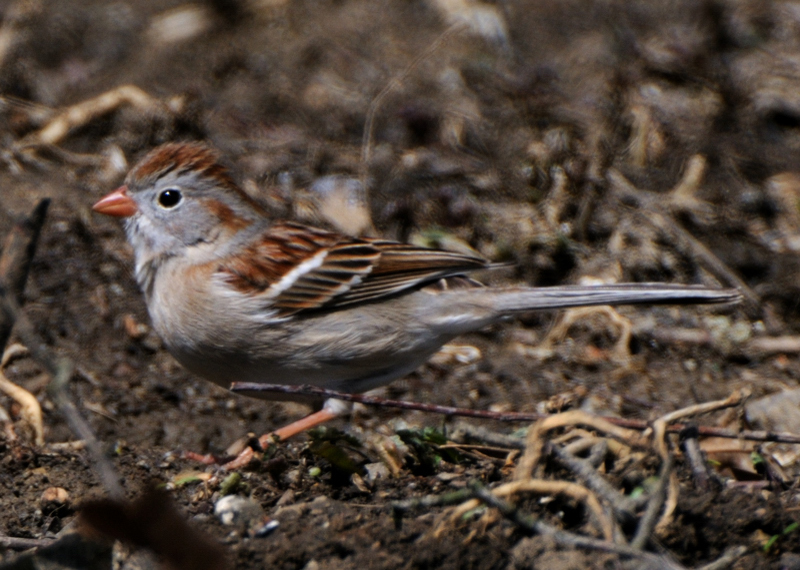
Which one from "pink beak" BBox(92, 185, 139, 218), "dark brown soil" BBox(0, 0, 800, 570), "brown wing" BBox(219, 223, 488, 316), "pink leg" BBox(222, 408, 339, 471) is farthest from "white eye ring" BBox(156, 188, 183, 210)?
"pink leg" BBox(222, 408, 339, 471)

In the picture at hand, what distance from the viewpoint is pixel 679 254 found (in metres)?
5.09

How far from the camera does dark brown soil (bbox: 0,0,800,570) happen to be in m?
2.63

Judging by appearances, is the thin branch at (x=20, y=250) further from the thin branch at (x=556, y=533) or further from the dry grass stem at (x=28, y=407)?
the dry grass stem at (x=28, y=407)

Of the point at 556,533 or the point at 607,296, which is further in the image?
the point at 607,296

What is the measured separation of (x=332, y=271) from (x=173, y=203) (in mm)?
738

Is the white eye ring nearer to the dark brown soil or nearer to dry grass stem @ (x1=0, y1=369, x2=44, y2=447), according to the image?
the dark brown soil

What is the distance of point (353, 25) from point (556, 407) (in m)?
4.98

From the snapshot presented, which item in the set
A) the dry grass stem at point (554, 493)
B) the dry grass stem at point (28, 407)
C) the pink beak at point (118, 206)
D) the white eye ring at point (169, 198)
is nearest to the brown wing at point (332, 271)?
the white eye ring at point (169, 198)

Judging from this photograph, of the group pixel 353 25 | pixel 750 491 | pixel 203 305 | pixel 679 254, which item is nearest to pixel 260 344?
pixel 203 305

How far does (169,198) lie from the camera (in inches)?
160

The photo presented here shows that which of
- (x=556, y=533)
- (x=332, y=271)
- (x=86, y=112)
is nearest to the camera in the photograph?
(x=556, y=533)

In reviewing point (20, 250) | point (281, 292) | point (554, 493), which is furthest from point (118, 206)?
point (554, 493)

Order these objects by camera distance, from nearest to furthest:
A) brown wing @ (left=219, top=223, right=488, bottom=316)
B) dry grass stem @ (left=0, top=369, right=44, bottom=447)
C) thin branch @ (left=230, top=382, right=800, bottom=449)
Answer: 1. thin branch @ (left=230, top=382, right=800, bottom=449)
2. dry grass stem @ (left=0, top=369, right=44, bottom=447)
3. brown wing @ (left=219, top=223, right=488, bottom=316)

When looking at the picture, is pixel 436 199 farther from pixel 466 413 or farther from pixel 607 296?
pixel 466 413
